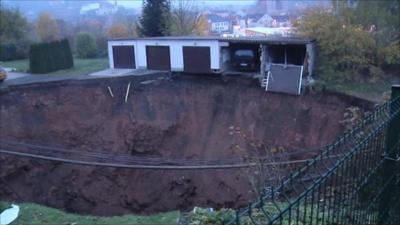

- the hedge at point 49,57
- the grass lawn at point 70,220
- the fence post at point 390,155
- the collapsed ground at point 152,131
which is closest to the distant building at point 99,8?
the hedge at point 49,57

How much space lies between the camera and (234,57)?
835 inches

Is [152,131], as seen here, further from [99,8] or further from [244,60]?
[99,8]

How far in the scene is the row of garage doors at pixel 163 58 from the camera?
20734mm

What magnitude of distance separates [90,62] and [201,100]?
478 inches

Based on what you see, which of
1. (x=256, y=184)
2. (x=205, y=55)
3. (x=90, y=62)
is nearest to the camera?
(x=256, y=184)

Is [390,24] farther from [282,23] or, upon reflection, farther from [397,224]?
[397,224]

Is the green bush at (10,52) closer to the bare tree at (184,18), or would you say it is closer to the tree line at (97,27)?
the tree line at (97,27)

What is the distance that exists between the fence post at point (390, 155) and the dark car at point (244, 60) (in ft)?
55.5

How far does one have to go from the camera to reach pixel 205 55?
67.8 ft

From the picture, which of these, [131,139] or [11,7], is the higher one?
[11,7]

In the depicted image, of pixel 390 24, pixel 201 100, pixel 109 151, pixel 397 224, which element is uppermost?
pixel 390 24

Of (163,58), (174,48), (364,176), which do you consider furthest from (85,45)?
(364,176)

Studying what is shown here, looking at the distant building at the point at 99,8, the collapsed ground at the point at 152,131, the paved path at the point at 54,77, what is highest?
the distant building at the point at 99,8

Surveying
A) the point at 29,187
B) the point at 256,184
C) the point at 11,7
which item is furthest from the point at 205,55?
the point at 11,7
